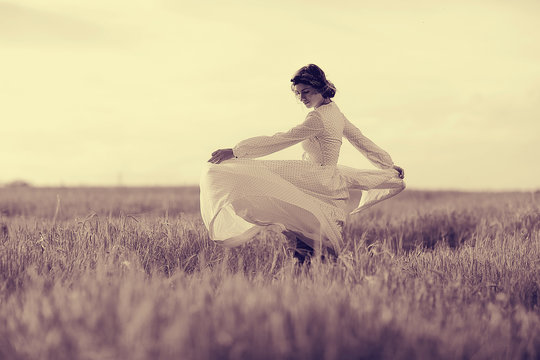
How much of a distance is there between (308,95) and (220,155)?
82 cm

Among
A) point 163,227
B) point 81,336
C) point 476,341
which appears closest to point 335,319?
point 476,341

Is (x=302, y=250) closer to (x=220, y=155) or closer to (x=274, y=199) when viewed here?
(x=274, y=199)

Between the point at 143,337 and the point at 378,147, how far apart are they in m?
3.17

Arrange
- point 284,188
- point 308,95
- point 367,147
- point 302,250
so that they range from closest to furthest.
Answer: point 284,188 → point 308,95 → point 302,250 → point 367,147

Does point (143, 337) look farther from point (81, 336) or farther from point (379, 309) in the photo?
point (379, 309)

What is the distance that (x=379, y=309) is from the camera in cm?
290

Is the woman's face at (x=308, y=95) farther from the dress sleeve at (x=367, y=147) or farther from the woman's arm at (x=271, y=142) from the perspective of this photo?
the dress sleeve at (x=367, y=147)

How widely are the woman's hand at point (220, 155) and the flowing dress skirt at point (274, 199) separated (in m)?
0.05

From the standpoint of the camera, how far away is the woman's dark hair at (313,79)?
4520 millimetres

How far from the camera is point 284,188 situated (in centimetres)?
447

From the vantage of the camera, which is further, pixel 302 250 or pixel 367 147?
pixel 367 147

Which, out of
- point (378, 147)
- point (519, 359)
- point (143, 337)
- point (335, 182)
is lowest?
point (519, 359)

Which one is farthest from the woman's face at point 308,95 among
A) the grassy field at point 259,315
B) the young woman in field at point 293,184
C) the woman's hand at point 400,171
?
the grassy field at point 259,315

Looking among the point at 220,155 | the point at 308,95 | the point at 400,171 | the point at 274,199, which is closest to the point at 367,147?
the point at 400,171
